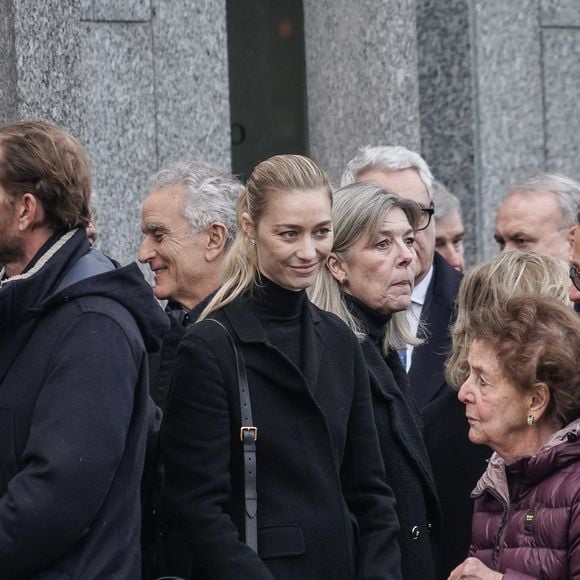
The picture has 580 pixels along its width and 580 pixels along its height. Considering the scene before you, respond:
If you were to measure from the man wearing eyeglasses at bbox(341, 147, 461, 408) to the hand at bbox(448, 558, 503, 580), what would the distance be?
1.66m

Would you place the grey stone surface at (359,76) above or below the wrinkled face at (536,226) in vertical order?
above


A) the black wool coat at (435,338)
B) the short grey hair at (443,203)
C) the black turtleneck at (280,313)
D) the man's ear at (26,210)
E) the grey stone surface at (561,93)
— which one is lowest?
the black wool coat at (435,338)

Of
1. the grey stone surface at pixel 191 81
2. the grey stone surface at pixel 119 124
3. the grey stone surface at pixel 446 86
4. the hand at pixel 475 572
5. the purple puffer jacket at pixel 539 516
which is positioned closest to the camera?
the purple puffer jacket at pixel 539 516

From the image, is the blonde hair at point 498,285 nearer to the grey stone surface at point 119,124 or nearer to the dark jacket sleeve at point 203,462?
the dark jacket sleeve at point 203,462

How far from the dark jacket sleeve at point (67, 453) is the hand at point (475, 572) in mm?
951

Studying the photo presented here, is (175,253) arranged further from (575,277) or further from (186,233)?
(575,277)

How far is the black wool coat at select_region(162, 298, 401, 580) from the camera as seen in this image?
13.1ft

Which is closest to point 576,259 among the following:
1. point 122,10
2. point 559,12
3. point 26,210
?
point 26,210

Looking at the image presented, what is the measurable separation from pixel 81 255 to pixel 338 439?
910 mm

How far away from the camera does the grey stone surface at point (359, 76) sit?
747 cm

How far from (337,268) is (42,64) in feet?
6.61

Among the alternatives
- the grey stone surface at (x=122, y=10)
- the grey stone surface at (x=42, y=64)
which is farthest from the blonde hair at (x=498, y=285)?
the grey stone surface at (x=122, y=10)

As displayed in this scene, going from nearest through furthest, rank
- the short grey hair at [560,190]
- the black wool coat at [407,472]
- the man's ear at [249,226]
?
1. the man's ear at [249,226]
2. the black wool coat at [407,472]
3. the short grey hair at [560,190]

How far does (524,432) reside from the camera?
396 cm
